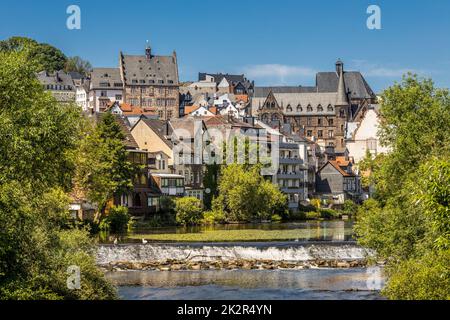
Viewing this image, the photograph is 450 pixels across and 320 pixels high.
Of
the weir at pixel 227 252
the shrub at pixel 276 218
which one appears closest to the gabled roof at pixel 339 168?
the shrub at pixel 276 218

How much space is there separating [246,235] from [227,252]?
55.1 ft

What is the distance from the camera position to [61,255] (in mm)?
39844

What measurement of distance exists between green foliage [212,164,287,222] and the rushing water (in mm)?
46586

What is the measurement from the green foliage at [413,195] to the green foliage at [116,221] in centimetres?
3294

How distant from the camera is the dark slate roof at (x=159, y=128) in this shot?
120 meters

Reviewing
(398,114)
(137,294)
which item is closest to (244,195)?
(398,114)

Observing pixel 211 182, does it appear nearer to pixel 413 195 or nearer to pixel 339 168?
pixel 339 168

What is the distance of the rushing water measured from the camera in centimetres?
4741

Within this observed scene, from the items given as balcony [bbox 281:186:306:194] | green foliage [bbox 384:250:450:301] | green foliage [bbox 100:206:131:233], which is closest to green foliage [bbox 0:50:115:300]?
green foliage [bbox 384:250:450:301]

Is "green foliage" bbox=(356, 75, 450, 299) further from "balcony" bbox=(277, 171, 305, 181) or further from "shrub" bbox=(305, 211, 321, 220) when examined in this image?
"balcony" bbox=(277, 171, 305, 181)

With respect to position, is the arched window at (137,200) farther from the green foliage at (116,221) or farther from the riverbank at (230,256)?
the riverbank at (230,256)

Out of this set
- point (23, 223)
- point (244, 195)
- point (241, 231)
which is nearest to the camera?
point (23, 223)
